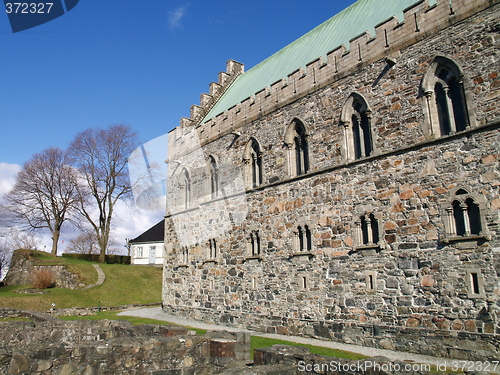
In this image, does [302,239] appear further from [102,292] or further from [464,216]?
[102,292]

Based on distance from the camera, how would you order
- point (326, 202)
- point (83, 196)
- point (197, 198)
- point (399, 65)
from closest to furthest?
point (399, 65)
point (326, 202)
point (197, 198)
point (83, 196)

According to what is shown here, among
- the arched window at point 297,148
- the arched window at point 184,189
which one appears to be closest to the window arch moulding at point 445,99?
the arched window at point 297,148

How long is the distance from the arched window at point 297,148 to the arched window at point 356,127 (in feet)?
6.36

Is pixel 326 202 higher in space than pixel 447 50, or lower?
lower

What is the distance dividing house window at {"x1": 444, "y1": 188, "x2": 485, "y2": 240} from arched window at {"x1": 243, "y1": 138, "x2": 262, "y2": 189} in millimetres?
8361

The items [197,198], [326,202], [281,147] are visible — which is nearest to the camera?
[326,202]

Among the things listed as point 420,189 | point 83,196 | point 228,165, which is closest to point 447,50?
point 420,189

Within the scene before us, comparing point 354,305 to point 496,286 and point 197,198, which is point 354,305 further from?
point 197,198

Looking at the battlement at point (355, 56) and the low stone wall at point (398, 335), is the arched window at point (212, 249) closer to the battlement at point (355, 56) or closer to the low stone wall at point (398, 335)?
the low stone wall at point (398, 335)

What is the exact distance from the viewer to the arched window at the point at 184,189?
22605 millimetres

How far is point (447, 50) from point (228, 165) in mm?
10813

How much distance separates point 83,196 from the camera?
1500 inches

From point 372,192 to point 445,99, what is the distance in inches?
138

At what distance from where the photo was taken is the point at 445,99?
11.8 metres
